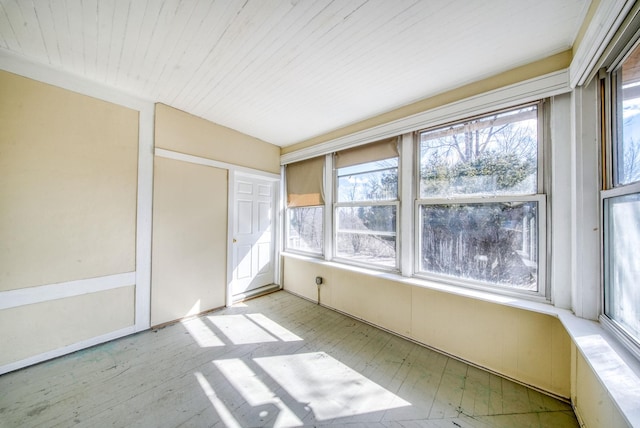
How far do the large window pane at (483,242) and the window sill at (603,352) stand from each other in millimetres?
191

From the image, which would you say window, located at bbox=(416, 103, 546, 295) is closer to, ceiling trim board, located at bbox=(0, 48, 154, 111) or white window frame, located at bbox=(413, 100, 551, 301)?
white window frame, located at bbox=(413, 100, 551, 301)

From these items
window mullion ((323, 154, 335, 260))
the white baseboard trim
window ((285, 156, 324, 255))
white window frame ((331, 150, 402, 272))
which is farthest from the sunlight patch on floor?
window ((285, 156, 324, 255))

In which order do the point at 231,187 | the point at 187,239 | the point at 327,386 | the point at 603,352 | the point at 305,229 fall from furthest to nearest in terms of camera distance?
the point at 305,229 < the point at 231,187 < the point at 187,239 < the point at 327,386 < the point at 603,352

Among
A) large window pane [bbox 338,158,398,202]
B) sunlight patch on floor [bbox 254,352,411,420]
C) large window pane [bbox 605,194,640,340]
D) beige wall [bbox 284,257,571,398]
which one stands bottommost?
sunlight patch on floor [bbox 254,352,411,420]

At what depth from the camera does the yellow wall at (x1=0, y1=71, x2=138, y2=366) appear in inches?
70.7

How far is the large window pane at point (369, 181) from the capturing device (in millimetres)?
2664

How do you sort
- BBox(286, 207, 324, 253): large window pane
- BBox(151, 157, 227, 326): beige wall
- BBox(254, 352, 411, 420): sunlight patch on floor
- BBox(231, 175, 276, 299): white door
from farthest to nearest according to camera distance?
BBox(286, 207, 324, 253): large window pane
BBox(231, 175, 276, 299): white door
BBox(151, 157, 227, 326): beige wall
BBox(254, 352, 411, 420): sunlight patch on floor

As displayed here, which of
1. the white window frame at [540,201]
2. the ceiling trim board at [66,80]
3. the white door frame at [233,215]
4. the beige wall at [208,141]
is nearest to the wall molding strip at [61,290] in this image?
the white door frame at [233,215]

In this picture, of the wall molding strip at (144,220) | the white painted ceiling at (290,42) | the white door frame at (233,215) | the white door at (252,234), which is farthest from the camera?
the white door at (252,234)

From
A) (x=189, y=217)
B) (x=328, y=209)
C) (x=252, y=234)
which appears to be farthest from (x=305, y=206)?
(x=189, y=217)

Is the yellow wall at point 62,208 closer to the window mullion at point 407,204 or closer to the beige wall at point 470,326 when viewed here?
the beige wall at point 470,326

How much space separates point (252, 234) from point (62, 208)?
6.84ft

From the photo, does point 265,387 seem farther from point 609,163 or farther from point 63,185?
point 609,163

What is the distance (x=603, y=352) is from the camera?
1.14m
